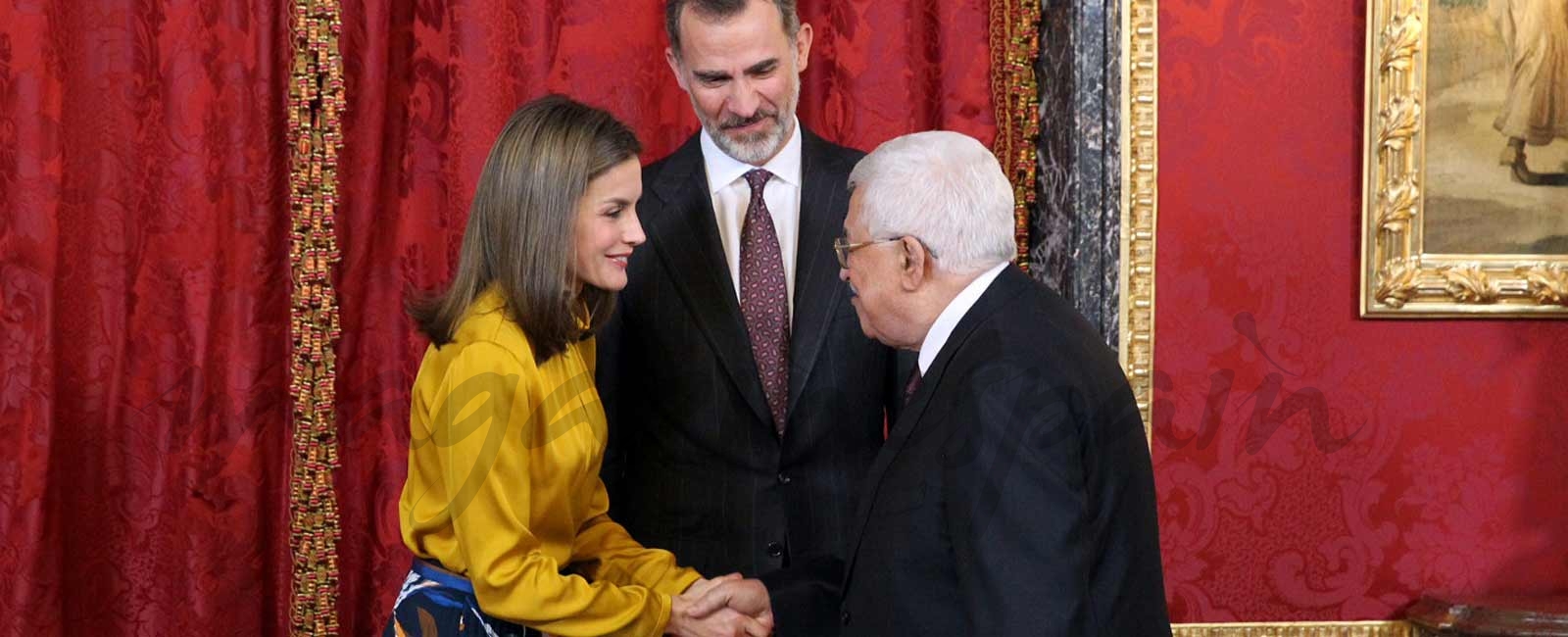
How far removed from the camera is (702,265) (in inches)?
113

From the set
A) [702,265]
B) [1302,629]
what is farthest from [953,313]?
[1302,629]

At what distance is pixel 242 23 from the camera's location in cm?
366

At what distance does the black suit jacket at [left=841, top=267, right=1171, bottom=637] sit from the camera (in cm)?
181

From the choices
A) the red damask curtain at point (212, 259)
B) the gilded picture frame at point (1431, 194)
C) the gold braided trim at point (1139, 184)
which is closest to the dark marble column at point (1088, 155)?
the gold braided trim at point (1139, 184)

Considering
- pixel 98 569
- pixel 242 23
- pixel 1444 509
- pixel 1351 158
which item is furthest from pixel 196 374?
pixel 1444 509

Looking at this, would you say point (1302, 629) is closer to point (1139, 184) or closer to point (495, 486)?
point (1139, 184)

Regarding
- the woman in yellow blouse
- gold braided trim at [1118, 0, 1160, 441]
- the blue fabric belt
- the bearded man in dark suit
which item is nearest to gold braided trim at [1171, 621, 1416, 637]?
gold braided trim at [1118, 0, 1160, 441]

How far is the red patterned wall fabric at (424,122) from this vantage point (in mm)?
3688

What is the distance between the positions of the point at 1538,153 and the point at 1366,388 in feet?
2.25

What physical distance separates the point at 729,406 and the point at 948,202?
2.90 ft

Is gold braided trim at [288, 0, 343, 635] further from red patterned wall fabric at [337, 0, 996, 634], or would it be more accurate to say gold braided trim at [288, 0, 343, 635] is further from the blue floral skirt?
the blue floral skirt

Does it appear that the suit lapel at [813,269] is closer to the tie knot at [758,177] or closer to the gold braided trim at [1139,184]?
the tie knot at [758,177]

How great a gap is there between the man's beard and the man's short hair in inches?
4.5

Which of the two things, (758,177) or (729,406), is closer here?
(729,406)
